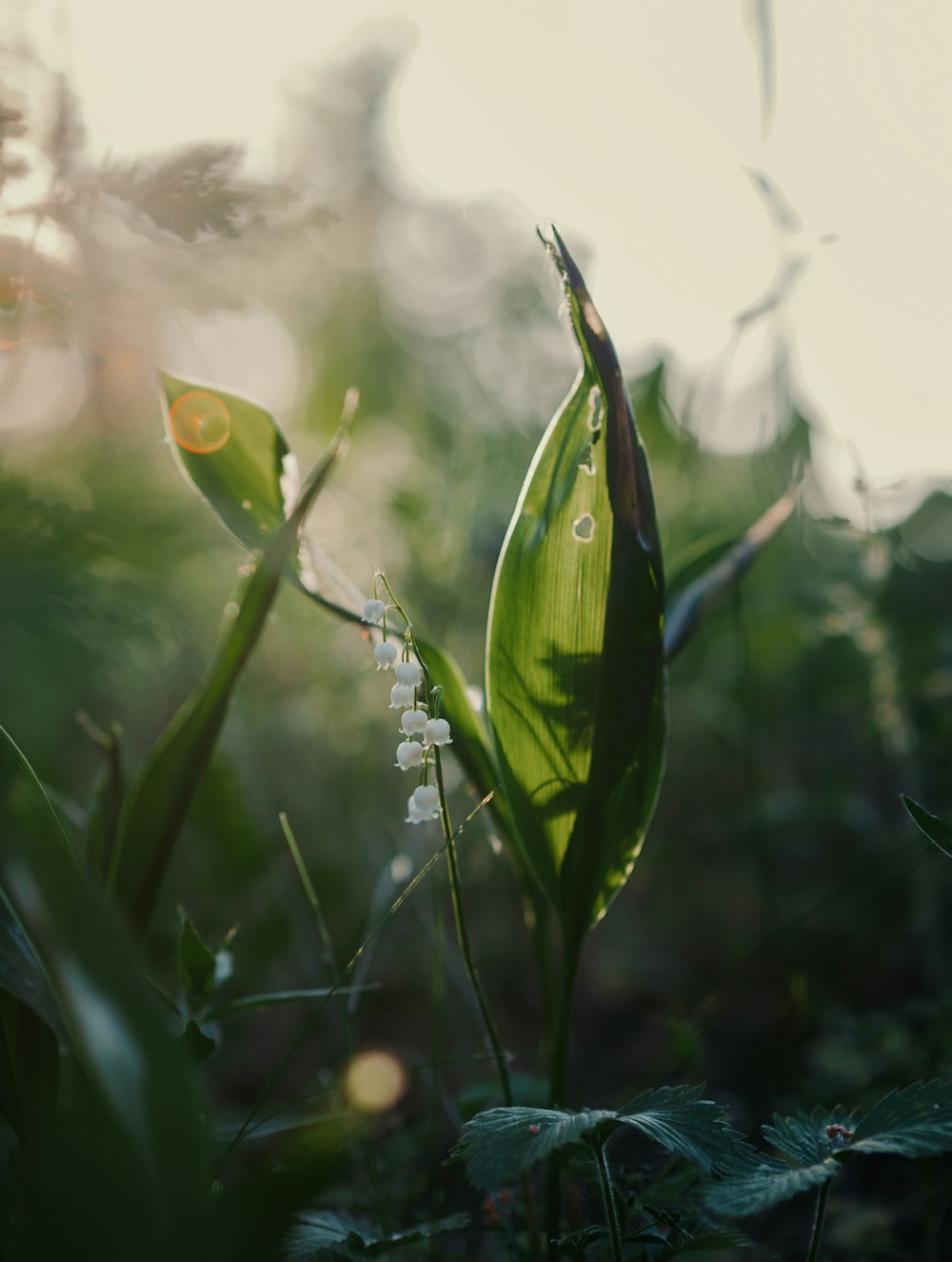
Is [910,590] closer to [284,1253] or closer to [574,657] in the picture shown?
[574,657]

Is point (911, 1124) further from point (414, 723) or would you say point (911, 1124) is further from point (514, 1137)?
point (414, 723)

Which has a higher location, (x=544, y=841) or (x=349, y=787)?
(x=544, y=841)

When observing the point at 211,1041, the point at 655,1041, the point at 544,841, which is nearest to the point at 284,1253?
the point at 211,1041

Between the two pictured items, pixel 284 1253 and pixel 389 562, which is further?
pixel 389 562

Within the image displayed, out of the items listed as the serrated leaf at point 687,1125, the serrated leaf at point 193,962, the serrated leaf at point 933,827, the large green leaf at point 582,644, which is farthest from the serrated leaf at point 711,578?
the serrated leaf at point 193,962

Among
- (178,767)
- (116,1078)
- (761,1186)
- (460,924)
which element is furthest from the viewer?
(178,767)

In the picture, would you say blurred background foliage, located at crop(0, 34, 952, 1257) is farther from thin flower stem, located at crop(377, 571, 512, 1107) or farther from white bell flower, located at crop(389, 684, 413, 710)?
white bell flower, located at crop(389, 684, 413, 710)

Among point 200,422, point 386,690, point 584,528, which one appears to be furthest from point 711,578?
point 386,690

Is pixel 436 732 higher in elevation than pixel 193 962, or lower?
higher
